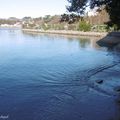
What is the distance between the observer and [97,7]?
14.5m

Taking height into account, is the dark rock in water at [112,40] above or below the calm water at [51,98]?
below

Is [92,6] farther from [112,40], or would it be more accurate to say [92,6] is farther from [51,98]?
[112,40]

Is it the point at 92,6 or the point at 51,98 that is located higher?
the point at 92,6

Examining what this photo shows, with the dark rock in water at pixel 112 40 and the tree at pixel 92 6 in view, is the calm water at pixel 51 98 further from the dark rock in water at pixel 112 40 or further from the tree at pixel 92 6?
the dark rock in water at pixel 112 40

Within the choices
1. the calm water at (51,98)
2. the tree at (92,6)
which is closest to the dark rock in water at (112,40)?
the calm water at (51,98)

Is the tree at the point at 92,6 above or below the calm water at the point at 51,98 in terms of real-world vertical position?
above

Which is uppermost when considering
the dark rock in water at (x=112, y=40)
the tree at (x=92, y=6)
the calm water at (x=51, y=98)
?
the tree at (x=92, y=6)

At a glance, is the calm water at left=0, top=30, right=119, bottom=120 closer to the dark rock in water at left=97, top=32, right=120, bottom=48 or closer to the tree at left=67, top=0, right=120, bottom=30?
the tree at left=67, top=0, right=120, bottom=30

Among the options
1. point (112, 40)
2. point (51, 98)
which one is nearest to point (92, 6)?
point (51, 98)

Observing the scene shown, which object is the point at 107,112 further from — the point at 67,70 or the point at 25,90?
the point at 67,70

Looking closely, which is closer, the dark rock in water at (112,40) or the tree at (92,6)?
the tree at (92,6)

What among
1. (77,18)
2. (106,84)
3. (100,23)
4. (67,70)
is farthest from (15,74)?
(100,23)

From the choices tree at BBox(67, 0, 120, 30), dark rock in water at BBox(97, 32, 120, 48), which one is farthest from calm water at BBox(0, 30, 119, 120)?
dark rock in water at BBox(97, 32, 120, 48)

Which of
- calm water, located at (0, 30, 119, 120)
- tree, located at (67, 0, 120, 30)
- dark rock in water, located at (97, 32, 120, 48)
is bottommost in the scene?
dark rock in water, located at (97, 32, 120, 48)
